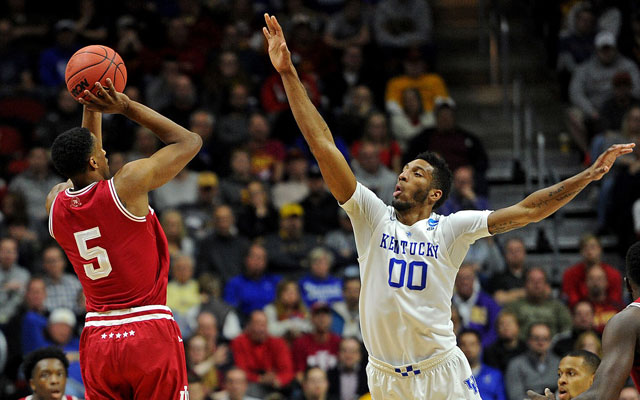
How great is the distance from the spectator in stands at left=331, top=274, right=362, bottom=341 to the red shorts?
552 cm

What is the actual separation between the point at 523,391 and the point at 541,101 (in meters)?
6.39

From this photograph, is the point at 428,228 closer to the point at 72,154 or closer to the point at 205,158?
the point at 72,154

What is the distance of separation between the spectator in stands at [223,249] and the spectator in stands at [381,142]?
2.28 metres

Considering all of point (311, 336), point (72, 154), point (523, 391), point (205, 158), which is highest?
point (205, 158)

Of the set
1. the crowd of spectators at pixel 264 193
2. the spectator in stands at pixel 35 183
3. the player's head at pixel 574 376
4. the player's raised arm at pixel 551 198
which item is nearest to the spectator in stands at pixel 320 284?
the crowd of spectators at pixel 264 193

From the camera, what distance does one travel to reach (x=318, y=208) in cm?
1288

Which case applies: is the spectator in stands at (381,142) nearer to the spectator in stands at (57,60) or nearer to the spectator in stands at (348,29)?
the spectator in stands at (348,29)

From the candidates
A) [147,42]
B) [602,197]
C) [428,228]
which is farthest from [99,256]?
[147,42]

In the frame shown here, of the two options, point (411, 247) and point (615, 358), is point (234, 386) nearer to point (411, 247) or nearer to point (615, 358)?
point (411, 247)

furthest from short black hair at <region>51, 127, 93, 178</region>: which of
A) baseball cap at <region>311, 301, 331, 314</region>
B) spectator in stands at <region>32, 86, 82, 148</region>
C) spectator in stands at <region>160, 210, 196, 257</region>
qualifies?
spectator in stands at <region>32, 86, 82, 148</region>

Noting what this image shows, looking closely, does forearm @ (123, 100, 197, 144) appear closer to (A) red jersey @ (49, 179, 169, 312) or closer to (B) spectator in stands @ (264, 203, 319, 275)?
(A) red jersey @ (49, 179, 169, 312)

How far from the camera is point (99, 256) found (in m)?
5.94

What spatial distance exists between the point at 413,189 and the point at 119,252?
1995 millimetres

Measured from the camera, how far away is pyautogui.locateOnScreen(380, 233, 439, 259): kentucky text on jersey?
6246 millimetres
